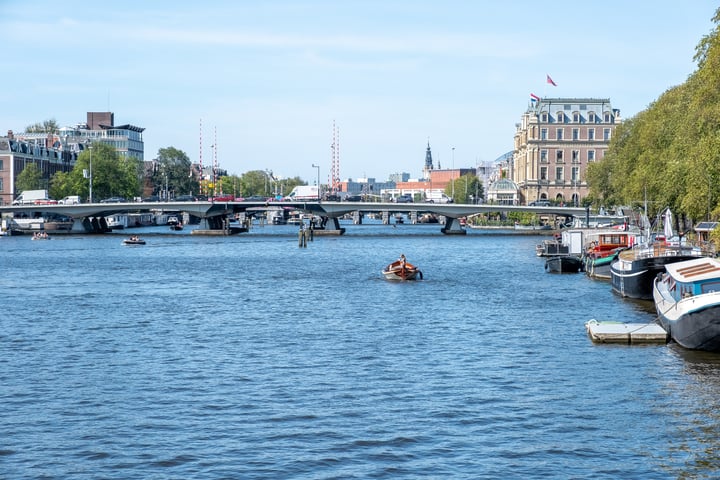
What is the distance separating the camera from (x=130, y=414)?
35.2 meters

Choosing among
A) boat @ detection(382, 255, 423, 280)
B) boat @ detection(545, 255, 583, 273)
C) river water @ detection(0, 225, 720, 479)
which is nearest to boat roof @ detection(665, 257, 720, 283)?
river water @ detection(0, 225, 720, 479)

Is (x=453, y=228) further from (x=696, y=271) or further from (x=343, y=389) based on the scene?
(x=343, y=389)

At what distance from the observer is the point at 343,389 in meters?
39.0

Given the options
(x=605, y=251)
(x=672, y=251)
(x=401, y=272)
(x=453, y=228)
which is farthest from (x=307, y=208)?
(x=672, y=251)

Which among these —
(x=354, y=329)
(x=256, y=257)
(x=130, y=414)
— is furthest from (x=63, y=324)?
(x=256, y=257)

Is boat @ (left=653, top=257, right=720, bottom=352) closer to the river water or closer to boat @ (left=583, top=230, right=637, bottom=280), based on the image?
the river water

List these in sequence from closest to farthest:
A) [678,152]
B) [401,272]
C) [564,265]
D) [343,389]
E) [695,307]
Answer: [343,389], [695,307], [678,152], [401,272], [564,265]

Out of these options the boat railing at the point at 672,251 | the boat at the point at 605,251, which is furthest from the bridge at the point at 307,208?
the boat railing at the point at 672,251

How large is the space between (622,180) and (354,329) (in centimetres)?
6923

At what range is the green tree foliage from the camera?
62656 mm

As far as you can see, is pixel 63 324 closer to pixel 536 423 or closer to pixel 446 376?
pixel 446 376

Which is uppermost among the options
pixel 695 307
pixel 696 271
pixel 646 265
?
pixel 696 271

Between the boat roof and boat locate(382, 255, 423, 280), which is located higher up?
the boat roof

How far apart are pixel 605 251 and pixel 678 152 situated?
50.3 feet
